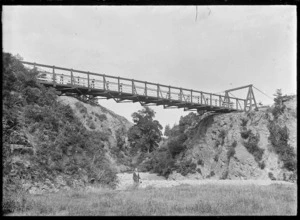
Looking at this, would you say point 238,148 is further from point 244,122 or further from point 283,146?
point 283,146

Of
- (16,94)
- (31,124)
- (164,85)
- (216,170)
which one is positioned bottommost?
(216,170)

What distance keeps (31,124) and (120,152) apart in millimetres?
38345

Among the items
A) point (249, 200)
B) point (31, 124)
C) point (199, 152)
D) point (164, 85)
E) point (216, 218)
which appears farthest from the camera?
point (199, 152)

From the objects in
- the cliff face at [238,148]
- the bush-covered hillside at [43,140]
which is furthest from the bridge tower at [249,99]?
the bush-covered hillside at [43,140]

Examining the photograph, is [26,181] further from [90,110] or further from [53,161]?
[90,110]

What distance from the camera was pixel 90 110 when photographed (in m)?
52.0

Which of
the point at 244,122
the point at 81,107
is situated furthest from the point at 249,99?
the point at 81,107

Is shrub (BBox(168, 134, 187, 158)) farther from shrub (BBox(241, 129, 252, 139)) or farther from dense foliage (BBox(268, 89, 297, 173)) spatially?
dense foliage (BBox(268, 89, 297, 173))

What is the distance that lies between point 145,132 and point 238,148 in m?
37.3

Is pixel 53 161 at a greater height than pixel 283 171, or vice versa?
pixel 53 161

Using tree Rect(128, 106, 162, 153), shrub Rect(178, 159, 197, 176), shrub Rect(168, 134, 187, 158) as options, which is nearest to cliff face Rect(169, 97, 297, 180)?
shrub Rect(178, 159, 197, 176)

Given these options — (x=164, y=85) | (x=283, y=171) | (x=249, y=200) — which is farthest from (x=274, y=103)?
(x=249, y=200)

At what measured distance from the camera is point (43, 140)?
16312 millimetres

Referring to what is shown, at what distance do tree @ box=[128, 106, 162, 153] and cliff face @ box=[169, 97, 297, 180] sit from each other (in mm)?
26750
